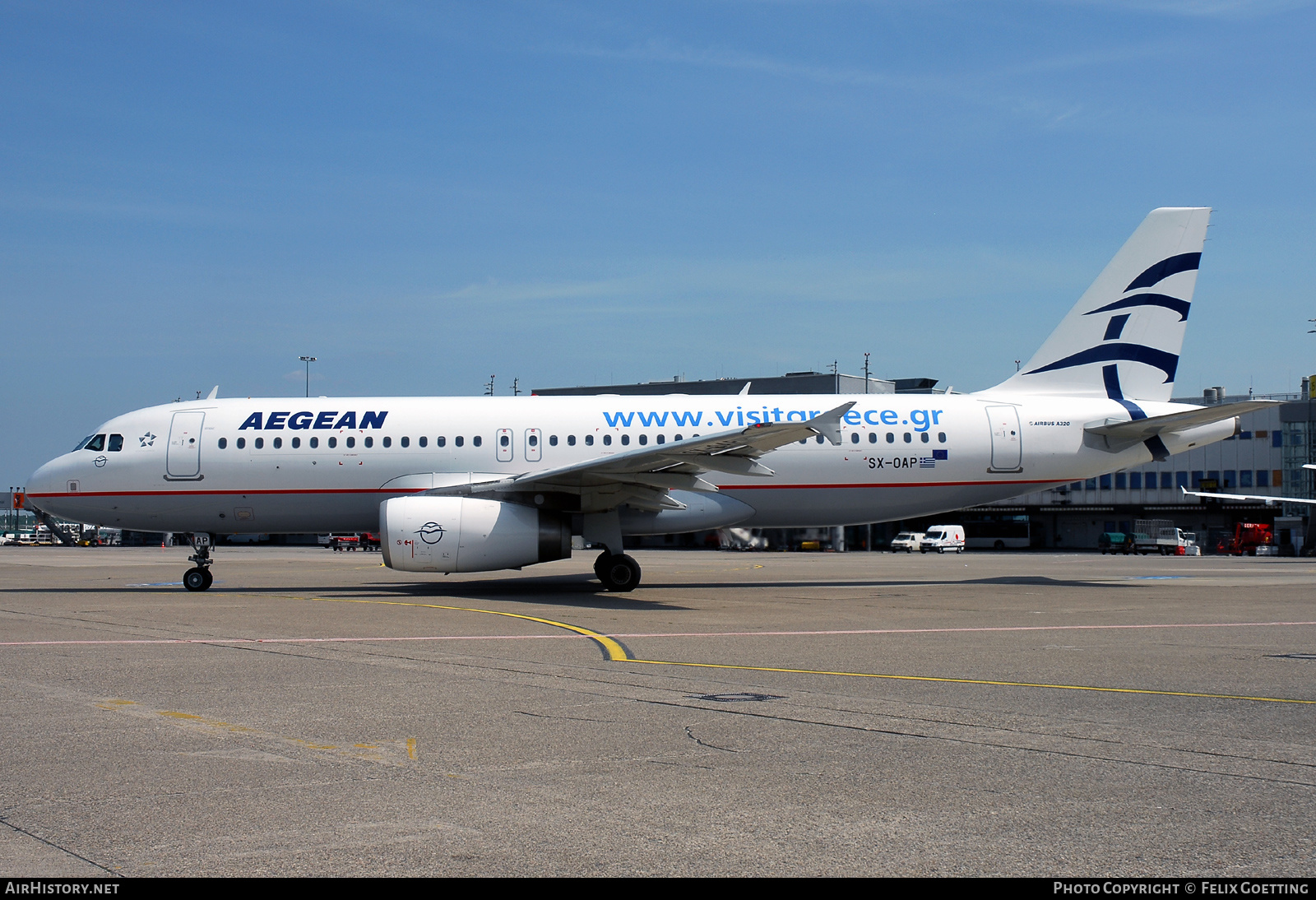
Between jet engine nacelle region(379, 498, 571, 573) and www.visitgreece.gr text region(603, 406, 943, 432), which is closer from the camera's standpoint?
jet engine nacelle region(379, 498, 571, 573)

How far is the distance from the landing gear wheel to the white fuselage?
0.99m

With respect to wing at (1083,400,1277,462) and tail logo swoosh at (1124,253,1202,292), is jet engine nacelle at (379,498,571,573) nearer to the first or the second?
wing at (1083,400,1277,462)

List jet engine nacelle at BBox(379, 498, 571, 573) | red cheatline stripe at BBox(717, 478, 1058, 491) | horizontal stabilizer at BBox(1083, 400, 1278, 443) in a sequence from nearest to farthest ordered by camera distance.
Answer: jet engine nacelle at BBox(379, 498, 571, 573) < horizontal stabilizer at BBox(1083, 400, 1278, 443) < red cheatline stripe at BBox(717, 478, 1058, 491)

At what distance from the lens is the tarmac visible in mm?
4512

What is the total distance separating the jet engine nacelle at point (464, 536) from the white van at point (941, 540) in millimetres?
47302

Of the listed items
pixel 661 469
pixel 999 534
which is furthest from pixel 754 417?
pixel 999 534

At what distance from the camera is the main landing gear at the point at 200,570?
2211cm

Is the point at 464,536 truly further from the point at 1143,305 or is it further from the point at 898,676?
the point at 1143,305

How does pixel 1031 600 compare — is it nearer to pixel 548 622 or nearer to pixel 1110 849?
pixel 548 622

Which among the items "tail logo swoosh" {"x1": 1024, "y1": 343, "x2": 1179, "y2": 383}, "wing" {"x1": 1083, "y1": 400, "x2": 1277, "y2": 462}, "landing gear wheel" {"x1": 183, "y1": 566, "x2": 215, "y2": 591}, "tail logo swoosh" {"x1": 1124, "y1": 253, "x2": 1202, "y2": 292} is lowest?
"landing gear wheel" {"x1": 183, "y1": 566, "x2": 215, "y2": 591}

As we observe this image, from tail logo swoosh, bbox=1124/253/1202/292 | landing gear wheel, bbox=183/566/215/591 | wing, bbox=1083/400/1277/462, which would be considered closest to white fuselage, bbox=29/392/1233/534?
wing, bbox=1083/400/1277/462

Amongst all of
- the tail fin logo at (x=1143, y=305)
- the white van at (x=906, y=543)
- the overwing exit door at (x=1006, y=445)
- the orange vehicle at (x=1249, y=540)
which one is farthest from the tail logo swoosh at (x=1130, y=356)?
the orange vehicle at (x=1249, y=540)
